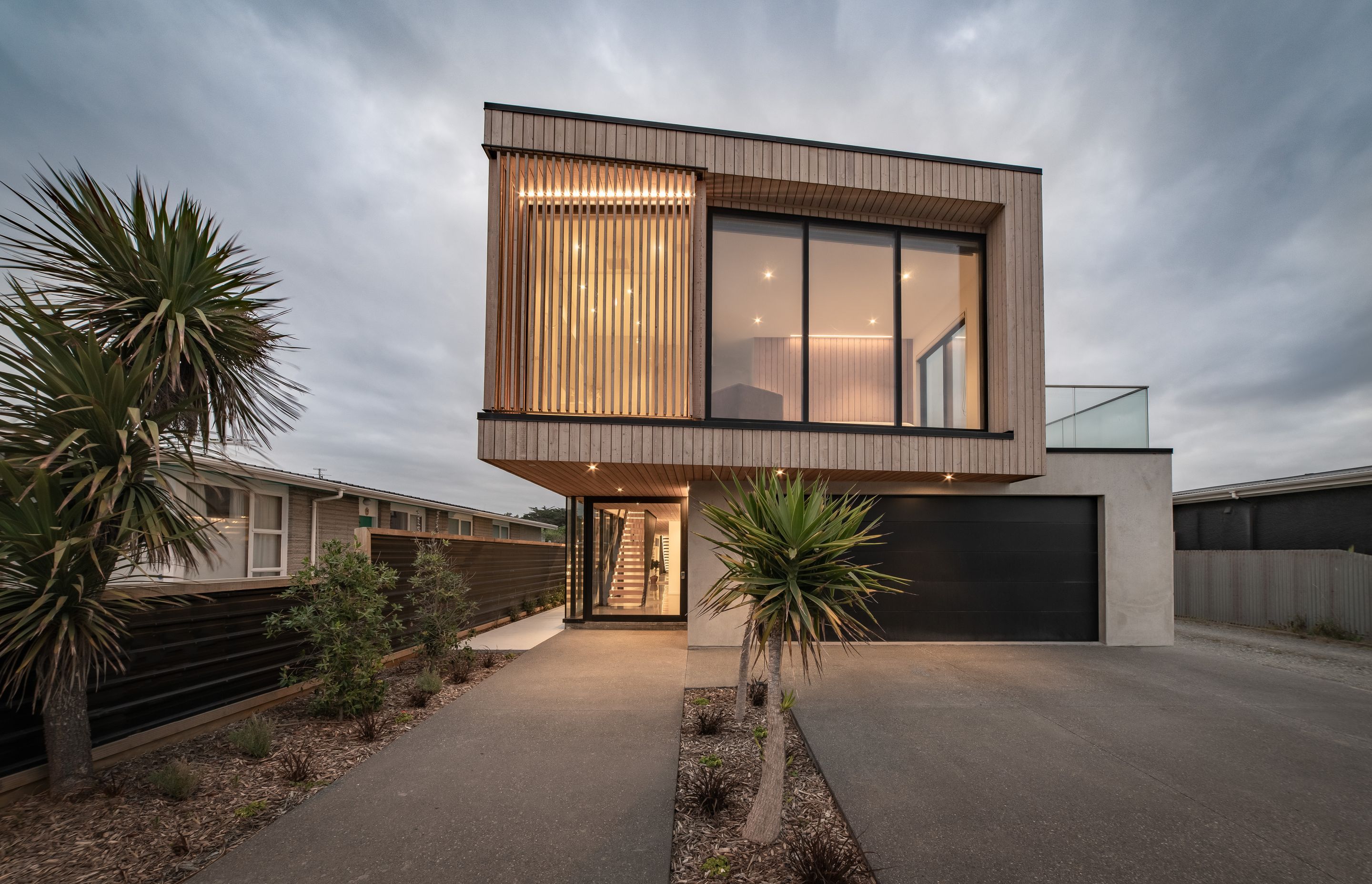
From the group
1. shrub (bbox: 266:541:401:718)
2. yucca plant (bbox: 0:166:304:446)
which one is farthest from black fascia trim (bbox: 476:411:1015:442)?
yucca plant (bbox: 0:166:304:446)

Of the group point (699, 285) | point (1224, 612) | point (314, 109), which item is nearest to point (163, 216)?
point (699, 285)

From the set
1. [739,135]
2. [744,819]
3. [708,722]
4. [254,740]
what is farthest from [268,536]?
[739,135]

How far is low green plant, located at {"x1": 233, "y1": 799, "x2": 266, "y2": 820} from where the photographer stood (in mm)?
3004

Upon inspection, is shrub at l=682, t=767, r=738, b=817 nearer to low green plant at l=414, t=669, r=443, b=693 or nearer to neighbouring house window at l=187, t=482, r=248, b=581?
low green plant at l=414, t=669, r=443, b=693

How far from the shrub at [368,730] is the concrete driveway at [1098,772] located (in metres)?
3.56

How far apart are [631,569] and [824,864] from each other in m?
7.80

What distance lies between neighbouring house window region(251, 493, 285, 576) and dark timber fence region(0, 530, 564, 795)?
4945 millimetres

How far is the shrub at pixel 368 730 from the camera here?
4.20 meters

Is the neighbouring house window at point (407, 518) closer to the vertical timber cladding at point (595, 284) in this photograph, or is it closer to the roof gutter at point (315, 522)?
the roof gutter at point (315, 522)

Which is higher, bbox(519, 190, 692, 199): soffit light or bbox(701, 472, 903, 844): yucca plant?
bbox(519, 190, 692, 199): soffit light

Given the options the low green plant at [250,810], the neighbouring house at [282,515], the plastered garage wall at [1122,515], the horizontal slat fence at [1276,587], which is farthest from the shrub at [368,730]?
the horizontal slat fence at [1276,587]

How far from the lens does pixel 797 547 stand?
287 centimetres

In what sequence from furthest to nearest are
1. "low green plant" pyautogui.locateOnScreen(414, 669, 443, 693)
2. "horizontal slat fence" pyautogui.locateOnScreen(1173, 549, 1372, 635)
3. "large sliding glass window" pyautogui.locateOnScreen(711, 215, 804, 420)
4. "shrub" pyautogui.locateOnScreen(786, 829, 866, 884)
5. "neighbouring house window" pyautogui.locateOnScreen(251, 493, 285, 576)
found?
"horizontal slat fence" pyautogui.locateOnScreen(1173, 549, 1372, 635)
"neighbouring house window" pyautogui.locateOnScreen(251, 493, 285, 576)
"large sliding glass window" pyautogui.locateOnScreen(711, 215, 804, 420)
"low green plant" pyautogui.locateOnScreen(414, 669, 443, 693)
"shrub" pyautogui.locateOnScreen(786, 829, 866, 884)

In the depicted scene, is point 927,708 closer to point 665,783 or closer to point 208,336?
point 665,783
